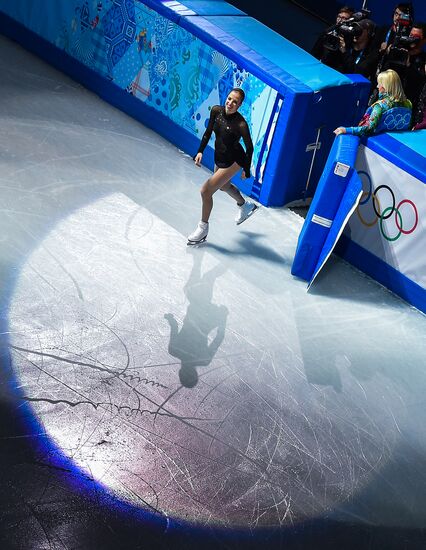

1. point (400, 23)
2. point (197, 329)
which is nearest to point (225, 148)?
point (197, 329)

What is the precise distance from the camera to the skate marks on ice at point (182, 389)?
19.7ft

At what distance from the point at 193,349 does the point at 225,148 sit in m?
2.22

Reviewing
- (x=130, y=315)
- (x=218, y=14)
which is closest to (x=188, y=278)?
(x=130, y=315)

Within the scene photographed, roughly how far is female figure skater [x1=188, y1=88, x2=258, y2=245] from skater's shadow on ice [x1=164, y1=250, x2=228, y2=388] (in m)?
0.61

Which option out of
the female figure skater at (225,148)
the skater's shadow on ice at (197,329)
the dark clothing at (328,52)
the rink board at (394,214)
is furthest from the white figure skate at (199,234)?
the dark clothing at (328,52)

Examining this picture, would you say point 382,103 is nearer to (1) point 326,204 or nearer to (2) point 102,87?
(1) point 326,204

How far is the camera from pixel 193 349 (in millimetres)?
7223

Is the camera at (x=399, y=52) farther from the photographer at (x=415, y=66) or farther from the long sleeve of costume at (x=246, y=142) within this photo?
the long sleeve of costume at (x=246, y=142)

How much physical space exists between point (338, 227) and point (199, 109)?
9.18ft

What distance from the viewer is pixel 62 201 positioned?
8820mm

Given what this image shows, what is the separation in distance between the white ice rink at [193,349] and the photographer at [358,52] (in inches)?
86.2

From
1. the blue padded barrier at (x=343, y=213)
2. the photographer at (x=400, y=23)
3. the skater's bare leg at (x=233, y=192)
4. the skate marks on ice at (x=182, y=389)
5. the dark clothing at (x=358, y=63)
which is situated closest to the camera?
the skate marks on ice at (x=182, y=389)

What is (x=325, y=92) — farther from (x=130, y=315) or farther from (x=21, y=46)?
(x=21, y=46)

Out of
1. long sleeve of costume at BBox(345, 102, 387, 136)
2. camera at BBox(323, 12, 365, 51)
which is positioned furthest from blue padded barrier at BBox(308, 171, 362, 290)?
camera at BBox(323, 12, 365, 51)
